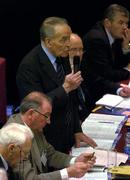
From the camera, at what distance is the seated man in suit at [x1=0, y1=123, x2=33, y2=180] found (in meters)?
3.05

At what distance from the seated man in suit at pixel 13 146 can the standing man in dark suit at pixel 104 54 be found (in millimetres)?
2082

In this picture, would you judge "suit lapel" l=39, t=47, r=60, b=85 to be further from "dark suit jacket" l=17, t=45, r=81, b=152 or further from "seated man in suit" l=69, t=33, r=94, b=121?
"seated man in suit" l=69, t=33, r=94, b=121

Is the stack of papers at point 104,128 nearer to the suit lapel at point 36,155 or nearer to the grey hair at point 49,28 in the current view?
the suit lapel at point 36,155

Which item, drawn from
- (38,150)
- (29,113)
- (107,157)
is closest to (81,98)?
(107,157)

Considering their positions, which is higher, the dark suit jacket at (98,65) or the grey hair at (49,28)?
the grey hair at (49,28)

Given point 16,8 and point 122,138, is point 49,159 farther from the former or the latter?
point 16,8

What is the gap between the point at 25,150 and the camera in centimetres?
311

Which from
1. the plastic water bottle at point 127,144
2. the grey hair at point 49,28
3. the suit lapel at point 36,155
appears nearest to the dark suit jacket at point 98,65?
the plastic water bottle at point 127,144

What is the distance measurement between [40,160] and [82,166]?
12.3 inches

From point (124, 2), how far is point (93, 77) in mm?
2585

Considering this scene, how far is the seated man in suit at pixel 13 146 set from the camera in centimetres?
305

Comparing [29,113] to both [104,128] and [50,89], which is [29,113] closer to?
[50,89]

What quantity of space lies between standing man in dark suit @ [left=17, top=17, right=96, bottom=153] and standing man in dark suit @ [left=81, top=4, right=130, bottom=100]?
1.02m

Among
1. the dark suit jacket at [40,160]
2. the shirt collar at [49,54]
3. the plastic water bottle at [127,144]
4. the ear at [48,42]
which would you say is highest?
the ear at [48,42]
